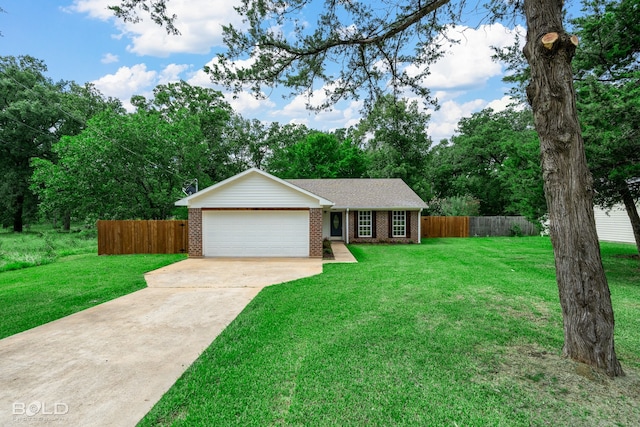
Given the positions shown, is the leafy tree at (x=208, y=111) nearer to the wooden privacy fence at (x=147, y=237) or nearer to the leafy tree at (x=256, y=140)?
the leafy tree at (x=256, y=140)

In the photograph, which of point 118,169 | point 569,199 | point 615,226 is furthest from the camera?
point 118,169

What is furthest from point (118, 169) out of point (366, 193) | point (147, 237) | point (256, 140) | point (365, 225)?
point (365, 225)

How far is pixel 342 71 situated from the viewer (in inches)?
251

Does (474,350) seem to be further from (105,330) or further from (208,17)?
(208,17)

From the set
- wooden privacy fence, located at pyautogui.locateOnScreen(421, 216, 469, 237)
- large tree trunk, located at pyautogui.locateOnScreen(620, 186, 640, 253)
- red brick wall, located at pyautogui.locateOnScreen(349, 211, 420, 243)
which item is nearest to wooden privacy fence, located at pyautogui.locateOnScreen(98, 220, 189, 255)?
red brick wall, located at pyautogui.locateOnScreen(349, 211, 420, 243)

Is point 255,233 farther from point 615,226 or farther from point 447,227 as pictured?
point 615,226

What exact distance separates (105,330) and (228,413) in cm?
318

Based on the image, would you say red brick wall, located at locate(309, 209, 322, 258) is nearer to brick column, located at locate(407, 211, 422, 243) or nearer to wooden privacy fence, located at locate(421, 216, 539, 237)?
brick column, located at locate(407, 211, 422, 243)

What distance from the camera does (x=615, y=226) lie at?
52.5 feet

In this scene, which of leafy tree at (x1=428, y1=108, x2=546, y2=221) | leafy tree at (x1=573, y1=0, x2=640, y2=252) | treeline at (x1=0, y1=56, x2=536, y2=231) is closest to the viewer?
leafy tree at (x1=573, y1=0, x2=640, y2=252)

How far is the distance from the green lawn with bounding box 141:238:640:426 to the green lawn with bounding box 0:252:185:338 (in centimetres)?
337

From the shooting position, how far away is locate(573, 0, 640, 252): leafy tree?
6.58 meters

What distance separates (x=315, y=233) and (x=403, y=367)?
29.4 feet

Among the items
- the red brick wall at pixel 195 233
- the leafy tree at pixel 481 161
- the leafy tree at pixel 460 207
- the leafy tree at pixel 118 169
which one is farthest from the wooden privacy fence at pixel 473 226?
the leafy tree at pixel 118 169
